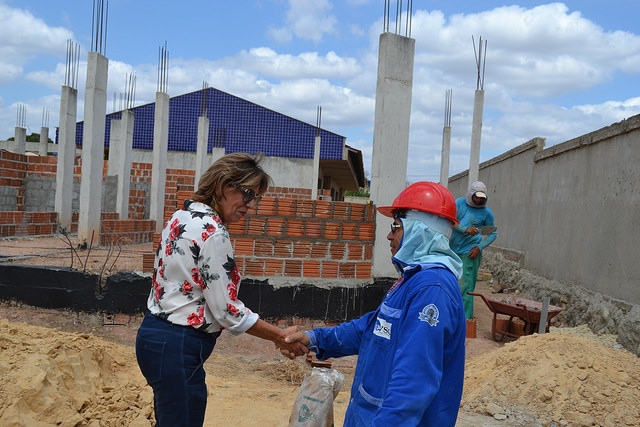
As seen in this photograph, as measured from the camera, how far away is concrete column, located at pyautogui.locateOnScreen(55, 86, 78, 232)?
38.9ft

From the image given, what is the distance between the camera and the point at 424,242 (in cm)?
180

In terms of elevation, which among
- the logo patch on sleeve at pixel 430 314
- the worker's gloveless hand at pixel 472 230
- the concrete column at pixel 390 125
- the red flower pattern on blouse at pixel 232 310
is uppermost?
the concrete column at pixel 390 125

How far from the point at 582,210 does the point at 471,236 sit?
7.55ft

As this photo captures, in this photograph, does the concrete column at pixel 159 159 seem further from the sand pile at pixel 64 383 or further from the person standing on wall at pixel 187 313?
the person standing on wall at pixel 187 313

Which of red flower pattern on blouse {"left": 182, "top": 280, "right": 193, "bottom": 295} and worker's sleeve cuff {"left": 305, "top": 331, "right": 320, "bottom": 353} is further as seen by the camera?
worker's sleeve cuff {"left": 305, "top": 331, "right": 320, "bottom": 353}

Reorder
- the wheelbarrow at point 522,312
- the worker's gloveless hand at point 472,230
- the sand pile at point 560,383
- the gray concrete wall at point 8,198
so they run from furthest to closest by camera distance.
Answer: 1. the gray concrete wall at point 8,198
2. the worker's gloveless hand at point 472,230
3. the wheelbarrow at point 522,312
4. the sand pile at point 560,383

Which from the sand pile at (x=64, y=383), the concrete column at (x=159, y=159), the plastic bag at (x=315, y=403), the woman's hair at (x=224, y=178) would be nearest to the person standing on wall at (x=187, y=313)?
the woman's hair at (x=224, y=178)

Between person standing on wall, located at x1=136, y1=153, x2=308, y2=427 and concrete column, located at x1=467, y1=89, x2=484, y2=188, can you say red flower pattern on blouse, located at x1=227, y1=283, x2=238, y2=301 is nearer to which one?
person standing on wall, located at x1=136, y1=153, x2=308, y2=427

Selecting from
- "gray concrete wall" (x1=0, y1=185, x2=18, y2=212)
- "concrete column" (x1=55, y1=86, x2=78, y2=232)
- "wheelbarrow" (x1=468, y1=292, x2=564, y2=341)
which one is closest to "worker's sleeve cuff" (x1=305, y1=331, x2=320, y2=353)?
"wheelbarrow" (x1=468, y1=292, x2=564, y2=341)

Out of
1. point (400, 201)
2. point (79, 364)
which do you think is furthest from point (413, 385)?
point (79, 364)

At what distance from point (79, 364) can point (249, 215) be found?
2.61 m

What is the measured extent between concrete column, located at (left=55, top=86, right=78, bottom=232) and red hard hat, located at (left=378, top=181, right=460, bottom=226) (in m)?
11.4

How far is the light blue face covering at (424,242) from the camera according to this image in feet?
5.88

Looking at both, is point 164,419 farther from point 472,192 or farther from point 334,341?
point 472,192
